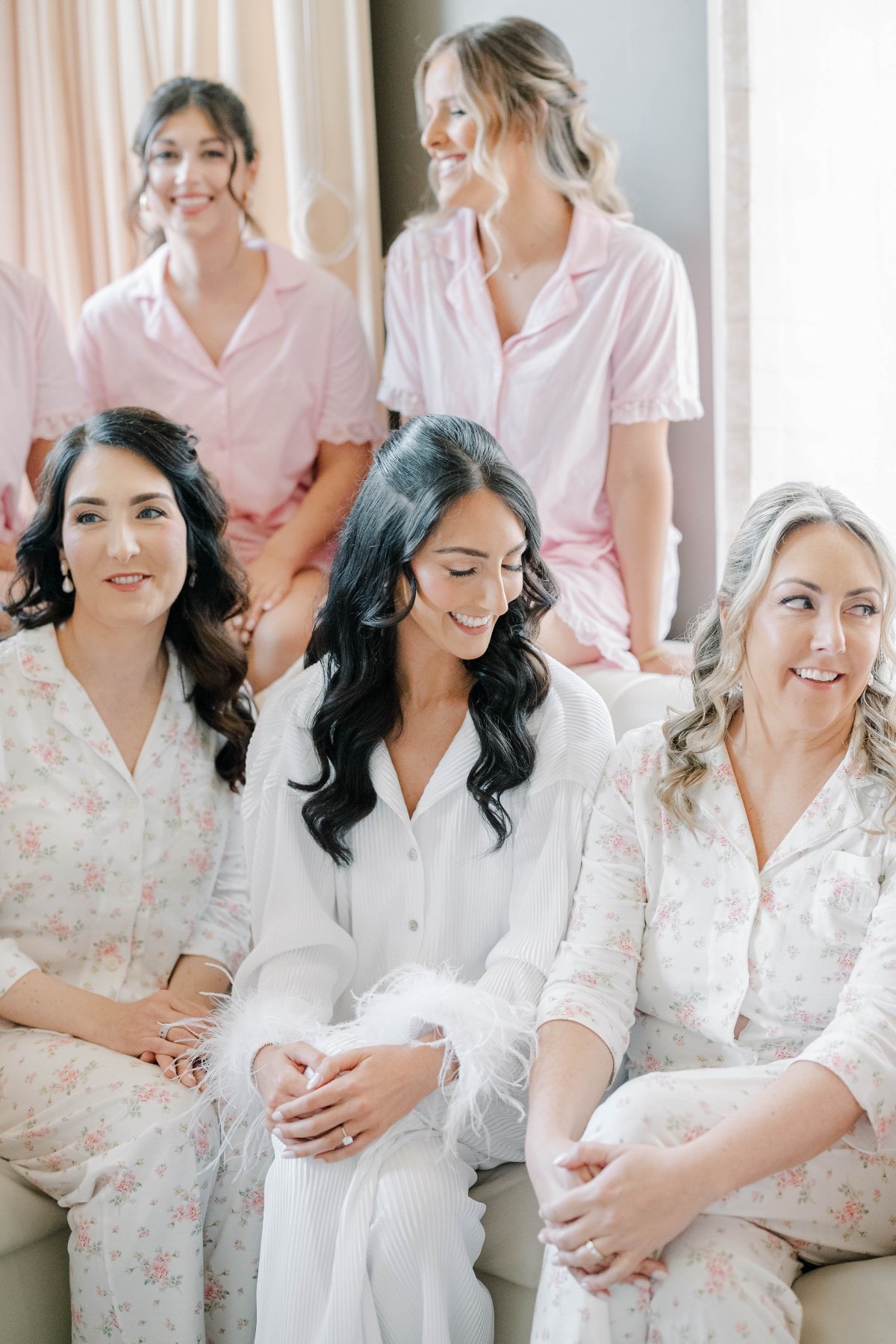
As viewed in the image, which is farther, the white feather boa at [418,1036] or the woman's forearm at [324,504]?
the woman's forearm at [324,504]

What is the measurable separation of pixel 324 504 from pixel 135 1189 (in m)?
1.38

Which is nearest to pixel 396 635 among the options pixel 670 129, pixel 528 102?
pixel 528 102

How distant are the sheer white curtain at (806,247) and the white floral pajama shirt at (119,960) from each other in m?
1.03

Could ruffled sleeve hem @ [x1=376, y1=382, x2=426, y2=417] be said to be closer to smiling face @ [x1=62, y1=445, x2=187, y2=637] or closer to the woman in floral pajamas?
the woman in floral pajamas

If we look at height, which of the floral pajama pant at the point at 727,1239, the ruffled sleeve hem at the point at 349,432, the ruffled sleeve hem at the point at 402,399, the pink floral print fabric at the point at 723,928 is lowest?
the floral pajama pant at the point at 727,1239

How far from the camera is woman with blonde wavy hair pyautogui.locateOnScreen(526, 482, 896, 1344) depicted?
1366mm

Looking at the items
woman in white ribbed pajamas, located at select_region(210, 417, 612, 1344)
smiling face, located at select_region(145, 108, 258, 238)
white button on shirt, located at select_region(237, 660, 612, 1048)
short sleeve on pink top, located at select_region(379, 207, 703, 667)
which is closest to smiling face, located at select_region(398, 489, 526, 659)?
woman in white ribbed pajamas, located at select_region(210, 417, 612, 1344)

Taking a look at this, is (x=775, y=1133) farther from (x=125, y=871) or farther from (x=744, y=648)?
(x=125, y=871)

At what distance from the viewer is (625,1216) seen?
1.34 m

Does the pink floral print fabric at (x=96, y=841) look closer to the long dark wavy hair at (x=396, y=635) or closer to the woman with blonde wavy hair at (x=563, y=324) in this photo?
the long dark wavy hair at (x=396, y=635)

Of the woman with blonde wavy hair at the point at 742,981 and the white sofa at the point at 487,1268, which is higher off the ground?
the woman with blonde wavy hair at the point at 742,981

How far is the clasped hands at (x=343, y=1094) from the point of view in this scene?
5.05 ft

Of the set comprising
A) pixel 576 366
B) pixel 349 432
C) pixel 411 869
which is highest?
pixel 576 366

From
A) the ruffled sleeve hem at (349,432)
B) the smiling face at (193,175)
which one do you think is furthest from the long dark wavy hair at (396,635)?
the smiling face at (193,175)
